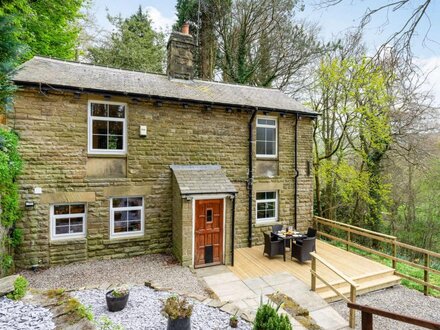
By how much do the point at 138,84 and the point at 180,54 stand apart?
2527 mm

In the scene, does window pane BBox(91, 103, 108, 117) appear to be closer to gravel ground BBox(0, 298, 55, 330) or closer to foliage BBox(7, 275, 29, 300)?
foliage BBox(7, 275, 29, 300)

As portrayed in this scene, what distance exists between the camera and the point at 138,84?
840cm

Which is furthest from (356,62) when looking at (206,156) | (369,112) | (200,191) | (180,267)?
(180,267)

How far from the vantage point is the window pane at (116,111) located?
7.71 m

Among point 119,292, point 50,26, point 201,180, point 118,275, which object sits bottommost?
point 118,275

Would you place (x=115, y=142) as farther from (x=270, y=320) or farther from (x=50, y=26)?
(x=50, y=26)

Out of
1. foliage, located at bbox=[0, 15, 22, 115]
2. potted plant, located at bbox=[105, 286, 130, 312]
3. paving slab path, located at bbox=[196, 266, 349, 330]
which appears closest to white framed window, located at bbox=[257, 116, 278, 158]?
paving slab path, located at bbox=[196, 266, 349, 330]

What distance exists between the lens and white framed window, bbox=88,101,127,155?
295 inches

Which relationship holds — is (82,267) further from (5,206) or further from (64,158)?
(64,158)

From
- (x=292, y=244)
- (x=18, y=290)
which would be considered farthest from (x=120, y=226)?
(x=292, y=244)

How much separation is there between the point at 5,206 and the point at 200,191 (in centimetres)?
500

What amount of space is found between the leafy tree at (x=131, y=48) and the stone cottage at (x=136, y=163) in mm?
9913

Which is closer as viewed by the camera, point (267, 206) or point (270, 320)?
point (270, 320)

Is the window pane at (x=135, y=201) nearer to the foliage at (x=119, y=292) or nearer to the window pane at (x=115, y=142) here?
the window pane at (x=115, y=142)
